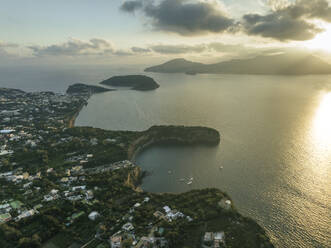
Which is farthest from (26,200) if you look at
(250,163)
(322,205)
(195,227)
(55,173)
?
(322,205)

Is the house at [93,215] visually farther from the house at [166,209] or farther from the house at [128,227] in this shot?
the house at [166,209]

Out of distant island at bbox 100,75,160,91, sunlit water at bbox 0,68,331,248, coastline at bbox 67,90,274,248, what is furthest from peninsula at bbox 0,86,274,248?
distant island at bbox 100,75,160,91

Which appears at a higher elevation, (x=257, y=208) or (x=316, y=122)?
(x=316, y=122)

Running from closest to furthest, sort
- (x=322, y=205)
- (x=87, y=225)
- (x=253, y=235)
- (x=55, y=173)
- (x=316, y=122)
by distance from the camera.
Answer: (x=253, y=235)
(x=87, y=225)
(x=322, y=205)
(x=55, y=173)
(x=316, y=122)

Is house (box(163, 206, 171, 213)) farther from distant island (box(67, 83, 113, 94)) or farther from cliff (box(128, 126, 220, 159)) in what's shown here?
distant island (box(67, 83, 113, 94))

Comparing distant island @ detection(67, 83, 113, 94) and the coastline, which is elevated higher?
distant island @ detection(67, 83, 113, 94)

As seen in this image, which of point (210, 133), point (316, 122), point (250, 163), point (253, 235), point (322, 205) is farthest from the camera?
point (316, 122)

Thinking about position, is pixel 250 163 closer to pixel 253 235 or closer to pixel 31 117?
pixel 253 235

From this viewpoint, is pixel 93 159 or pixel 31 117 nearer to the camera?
pixel 93 159
